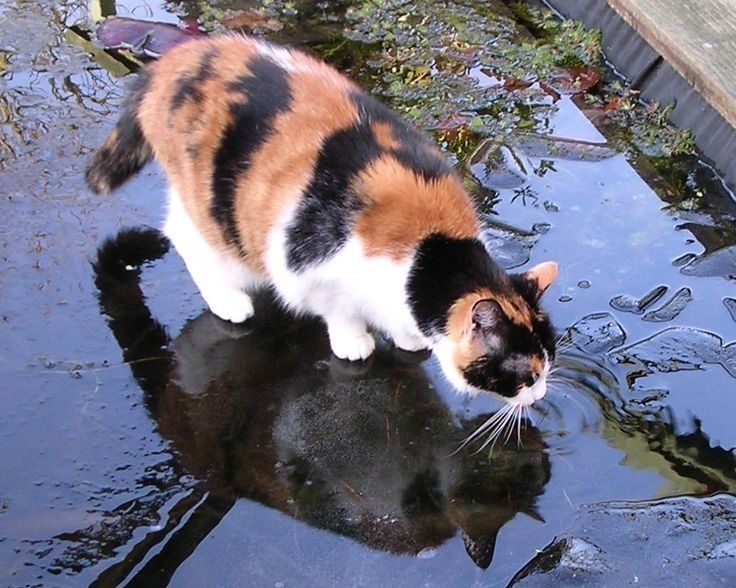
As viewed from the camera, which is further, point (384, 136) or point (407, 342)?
point (407, 342)

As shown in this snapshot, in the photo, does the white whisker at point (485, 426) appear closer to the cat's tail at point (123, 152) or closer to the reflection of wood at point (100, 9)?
the cat's tail at point (123, 152)

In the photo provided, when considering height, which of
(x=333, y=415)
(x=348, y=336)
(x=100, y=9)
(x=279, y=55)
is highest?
(x=279, y=55)

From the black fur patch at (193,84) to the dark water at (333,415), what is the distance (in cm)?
71

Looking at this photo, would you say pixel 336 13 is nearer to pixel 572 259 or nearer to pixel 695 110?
pixel 695 110

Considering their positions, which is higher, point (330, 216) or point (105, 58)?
point (330, 216)

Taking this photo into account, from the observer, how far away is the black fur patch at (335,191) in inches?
115

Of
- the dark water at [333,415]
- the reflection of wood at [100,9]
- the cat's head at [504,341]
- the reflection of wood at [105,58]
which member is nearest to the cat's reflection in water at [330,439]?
the dark water at [333,415]

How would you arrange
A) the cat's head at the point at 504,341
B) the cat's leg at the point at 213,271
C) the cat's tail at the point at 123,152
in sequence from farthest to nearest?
the cat's tail at the point at 123,152
the cat's leg at the point at 213,271
the cat's head at the point at 504,341

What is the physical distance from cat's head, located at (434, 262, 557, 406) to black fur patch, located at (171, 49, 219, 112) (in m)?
1.15

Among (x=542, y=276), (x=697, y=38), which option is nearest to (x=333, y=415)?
(x=542, y=276)

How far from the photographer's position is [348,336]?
3.20 m

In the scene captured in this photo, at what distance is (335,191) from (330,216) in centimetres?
8

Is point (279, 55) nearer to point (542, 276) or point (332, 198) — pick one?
point (332, 198)

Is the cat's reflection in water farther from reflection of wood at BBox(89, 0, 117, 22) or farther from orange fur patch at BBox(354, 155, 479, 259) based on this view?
reflection of wood at BBox(89, 0, 117, 22)
